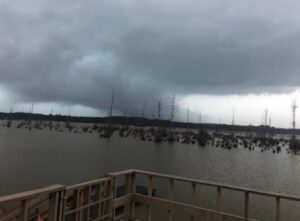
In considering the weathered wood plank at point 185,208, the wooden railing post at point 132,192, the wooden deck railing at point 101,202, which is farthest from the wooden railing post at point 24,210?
the wooden railing post at point 132,192

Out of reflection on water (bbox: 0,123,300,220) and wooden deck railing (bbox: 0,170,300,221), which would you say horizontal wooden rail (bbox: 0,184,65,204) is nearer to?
wooden deck railing (bbox: 0,170,300,221)

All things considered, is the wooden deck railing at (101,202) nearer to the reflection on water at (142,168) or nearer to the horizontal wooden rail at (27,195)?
the horizontal wooden rail at (27,195)

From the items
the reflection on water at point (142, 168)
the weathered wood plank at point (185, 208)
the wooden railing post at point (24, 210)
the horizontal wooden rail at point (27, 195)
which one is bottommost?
the reflection on water at point (142, 168)

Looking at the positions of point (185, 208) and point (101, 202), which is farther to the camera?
point (185, 208)

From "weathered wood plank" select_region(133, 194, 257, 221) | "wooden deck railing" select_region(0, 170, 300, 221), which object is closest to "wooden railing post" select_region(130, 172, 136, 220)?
"wooden deck railing" select_region(0, 170, 300, 221)

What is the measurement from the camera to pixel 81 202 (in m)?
4.88

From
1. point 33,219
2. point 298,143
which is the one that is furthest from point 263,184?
point 298,143

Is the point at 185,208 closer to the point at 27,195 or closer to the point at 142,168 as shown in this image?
the point at 27,195

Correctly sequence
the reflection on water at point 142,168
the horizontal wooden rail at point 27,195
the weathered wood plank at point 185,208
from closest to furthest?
the horizontal wooden rail at point 27,195
the weathered wood plank at point 185,208
the reflection on water at point 142,168

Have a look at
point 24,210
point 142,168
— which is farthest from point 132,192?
point 142,168

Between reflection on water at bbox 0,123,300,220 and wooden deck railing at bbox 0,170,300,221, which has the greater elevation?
wooden deck railing at bbox 0,170,300,221

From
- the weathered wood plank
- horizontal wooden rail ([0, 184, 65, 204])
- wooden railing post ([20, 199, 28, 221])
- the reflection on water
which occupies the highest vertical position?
horizontal wooden rail ([0, 184, 65, 204])

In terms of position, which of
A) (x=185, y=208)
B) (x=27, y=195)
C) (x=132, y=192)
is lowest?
(x=185, y=208)

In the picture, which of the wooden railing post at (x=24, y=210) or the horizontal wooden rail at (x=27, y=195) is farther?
the wooden railing post at (x=24, y=210)
